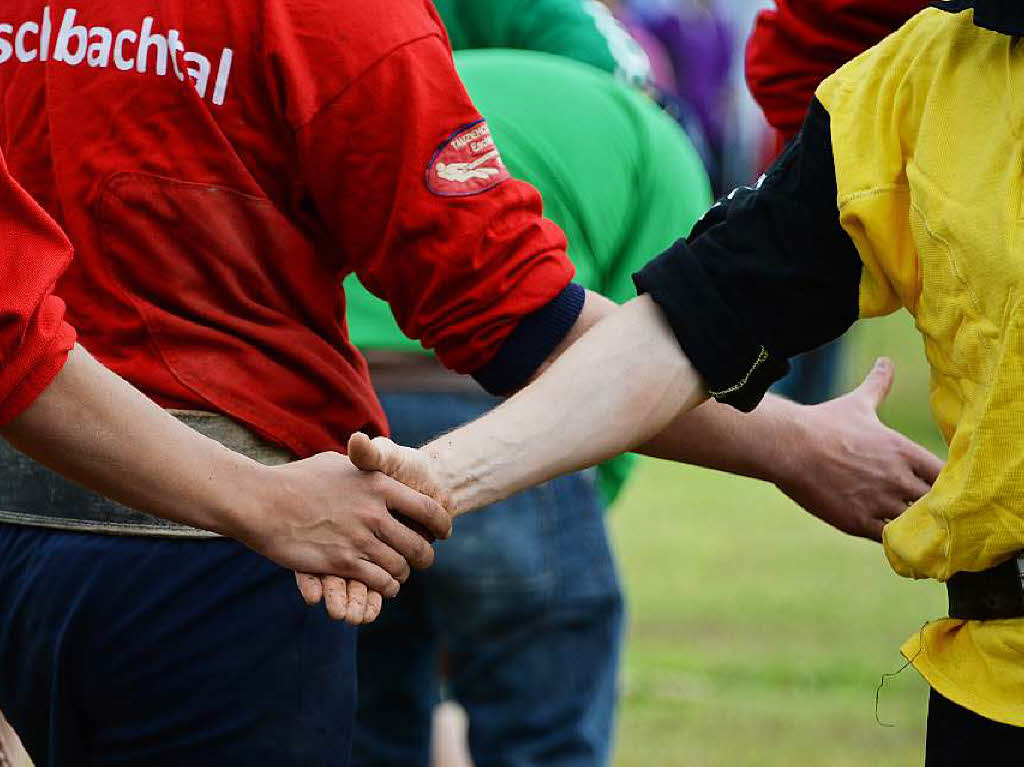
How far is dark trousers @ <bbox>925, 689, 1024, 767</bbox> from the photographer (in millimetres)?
1730

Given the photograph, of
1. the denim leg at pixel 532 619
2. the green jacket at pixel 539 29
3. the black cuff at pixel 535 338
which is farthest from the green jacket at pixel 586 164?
the black cuff at pixel 535 338

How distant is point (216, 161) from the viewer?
2.08 metres

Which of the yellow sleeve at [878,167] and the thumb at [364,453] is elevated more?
the yellow sleeve at [878,167]

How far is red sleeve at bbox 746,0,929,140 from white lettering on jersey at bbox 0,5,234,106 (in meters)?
0.93

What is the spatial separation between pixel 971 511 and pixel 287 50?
36.5 inches

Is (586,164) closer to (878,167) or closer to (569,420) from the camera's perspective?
(569,420)

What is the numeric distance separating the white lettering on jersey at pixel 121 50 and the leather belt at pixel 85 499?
39 cm

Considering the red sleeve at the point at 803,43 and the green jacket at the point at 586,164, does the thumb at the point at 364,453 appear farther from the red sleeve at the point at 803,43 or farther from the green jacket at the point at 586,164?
the green jacket at the point at 586,164

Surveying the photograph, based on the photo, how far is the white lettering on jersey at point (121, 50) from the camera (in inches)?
80.9

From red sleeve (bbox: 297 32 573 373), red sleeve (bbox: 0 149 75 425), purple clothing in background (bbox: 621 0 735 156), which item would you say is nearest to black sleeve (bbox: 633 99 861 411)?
red sleeve (bbox: 297 32 573 373)

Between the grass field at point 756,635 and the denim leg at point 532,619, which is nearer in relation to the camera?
the denim leg at point 532,619

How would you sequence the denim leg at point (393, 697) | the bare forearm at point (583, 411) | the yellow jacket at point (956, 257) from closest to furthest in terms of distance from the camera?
1. the yellow jacket at point (956, 257)
2. the bare forearm at point (583, 411)
3. the denim leg at point (393, 697)

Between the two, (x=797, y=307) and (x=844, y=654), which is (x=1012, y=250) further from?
(x=844, y=654)

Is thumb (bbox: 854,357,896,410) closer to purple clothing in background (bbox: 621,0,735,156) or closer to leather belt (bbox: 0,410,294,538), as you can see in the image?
leather belt (bbox: 0,410,294,538)
